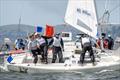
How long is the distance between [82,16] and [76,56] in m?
3.05

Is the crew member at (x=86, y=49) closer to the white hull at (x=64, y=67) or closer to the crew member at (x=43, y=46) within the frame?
the white hull at (x=64, y=67)

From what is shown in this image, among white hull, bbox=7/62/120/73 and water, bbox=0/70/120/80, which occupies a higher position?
white hull, bbox=7/62/120/73

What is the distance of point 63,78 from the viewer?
69.1ft

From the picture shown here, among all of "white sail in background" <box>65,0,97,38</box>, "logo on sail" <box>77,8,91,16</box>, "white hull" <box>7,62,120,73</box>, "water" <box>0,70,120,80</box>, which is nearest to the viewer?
"water" <box>0,70,120,80</box>

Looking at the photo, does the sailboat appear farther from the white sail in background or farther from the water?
the water

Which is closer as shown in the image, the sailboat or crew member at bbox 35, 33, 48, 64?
the sailboat

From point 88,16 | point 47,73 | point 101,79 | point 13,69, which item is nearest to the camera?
point 101,79

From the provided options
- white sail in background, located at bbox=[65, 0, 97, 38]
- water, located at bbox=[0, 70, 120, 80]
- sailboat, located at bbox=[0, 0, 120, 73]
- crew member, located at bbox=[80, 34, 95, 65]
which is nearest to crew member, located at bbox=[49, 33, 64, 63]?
sailboat, located at bbox=[0, 0, 120, 73]

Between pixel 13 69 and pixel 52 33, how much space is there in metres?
2.64

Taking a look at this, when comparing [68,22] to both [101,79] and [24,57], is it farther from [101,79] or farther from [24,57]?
[101,79]

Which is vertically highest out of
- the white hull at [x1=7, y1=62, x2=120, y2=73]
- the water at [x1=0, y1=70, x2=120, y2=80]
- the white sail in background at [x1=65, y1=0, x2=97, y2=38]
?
the white sail in background at [x1=65, y1=0, x2=97, y2=38]

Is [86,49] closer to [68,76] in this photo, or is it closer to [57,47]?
[57,47]

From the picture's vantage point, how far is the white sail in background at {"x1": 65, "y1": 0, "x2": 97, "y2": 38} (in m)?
26.4

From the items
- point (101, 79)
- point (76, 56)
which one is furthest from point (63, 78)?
point (76, 56)
